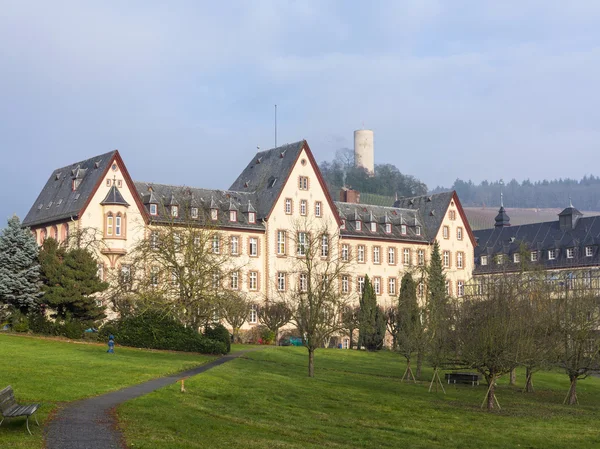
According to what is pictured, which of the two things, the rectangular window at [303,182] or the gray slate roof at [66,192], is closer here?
the gray slate roof at [66,192]

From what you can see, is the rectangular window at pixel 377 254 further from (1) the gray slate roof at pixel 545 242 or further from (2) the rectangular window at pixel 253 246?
(1) the gray slate roof at pixel 545 242

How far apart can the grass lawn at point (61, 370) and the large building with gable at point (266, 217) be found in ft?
61.2

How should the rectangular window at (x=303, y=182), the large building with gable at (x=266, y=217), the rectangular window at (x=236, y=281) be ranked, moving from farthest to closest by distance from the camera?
the rectangular window at (x=303, y=182) → the rectangular window at (x=236, y=281) → the large building with gable at (x=266, y=217)

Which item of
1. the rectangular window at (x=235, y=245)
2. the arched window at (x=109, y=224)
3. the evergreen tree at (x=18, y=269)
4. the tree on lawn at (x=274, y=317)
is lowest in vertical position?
the tree on lawn at (x=274, y=317)

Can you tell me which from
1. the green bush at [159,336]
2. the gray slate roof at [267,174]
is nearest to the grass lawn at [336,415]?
the green bush at [159,336]

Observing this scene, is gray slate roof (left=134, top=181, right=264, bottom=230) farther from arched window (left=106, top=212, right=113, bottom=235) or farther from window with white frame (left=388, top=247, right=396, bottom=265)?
window with white frame (left=388, top=247, right=396, bottom=265)

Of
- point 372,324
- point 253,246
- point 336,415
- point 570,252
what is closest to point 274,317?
point 372,324

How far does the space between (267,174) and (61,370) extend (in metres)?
54.0

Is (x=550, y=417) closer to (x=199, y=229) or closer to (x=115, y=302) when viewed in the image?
(x=199, y=229)

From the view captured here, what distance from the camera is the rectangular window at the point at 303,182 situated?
299 feet

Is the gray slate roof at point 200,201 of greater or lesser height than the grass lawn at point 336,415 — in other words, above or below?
above

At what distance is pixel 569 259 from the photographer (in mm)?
113750

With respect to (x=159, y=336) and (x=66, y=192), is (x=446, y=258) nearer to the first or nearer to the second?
(x=66, y=192)

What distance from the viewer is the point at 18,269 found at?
209ft
